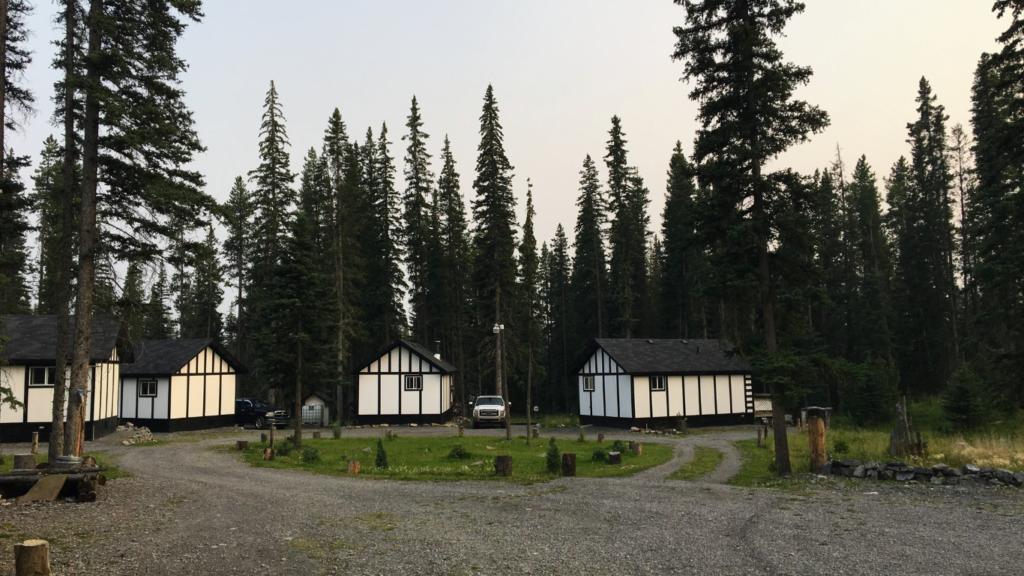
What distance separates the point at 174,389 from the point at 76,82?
2425 centimetres

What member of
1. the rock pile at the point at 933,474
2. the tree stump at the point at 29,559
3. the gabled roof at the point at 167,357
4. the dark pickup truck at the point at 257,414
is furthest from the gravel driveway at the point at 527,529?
the dark pickup truck at the point at 257,414

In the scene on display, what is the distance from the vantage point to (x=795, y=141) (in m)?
18.1

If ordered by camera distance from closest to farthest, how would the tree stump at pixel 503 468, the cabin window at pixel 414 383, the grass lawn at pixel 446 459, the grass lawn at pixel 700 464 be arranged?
the tree stump at pixel 503 468 < the grass lawn at pixel 446 459 < the grass lawn at pixel 700 464 < the cabin window at pixel 414 383

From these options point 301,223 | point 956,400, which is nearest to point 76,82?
point 301,223

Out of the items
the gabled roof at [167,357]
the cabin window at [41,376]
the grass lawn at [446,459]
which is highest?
the gabled roof at [167,357]

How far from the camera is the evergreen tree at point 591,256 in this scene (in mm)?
54969

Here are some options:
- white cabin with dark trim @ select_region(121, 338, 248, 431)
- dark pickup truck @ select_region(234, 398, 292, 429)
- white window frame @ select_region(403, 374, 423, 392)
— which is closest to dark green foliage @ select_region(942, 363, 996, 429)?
white window frame @ select_region(403, 374, 423, 392)

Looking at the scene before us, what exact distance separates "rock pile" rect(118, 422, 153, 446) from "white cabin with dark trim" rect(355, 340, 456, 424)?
12533 millimetres

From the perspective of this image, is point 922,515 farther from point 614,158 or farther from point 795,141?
point 614,158

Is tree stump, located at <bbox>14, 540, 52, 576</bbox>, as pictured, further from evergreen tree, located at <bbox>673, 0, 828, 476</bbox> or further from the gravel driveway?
evergreen tree, located at <bbox>673, 0, 828, 476</bbox>

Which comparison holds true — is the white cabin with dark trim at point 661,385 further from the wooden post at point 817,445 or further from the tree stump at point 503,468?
the tree stump at point 503,468

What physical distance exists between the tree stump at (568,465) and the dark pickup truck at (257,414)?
86.0 ft

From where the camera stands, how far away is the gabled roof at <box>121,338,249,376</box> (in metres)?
35.1

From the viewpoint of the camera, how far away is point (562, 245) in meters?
68.4
